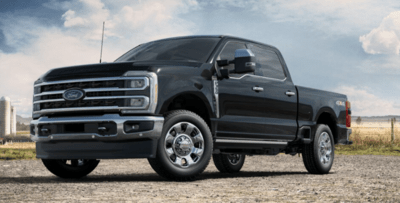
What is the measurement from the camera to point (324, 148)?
10.0m

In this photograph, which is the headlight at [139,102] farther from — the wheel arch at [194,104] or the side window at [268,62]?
the side window at [268,62]

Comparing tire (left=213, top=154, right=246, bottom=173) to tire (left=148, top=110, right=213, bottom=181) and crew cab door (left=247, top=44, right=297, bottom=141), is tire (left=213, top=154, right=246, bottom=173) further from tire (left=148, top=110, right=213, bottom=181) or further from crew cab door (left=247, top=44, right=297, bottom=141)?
tire (left=148, top=110, right=213, bottom=181)

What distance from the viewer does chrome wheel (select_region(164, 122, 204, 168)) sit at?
22.2ft

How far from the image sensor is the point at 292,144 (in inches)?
371

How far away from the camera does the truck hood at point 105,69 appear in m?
6.67

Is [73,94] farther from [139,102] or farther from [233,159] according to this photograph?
[233,159]

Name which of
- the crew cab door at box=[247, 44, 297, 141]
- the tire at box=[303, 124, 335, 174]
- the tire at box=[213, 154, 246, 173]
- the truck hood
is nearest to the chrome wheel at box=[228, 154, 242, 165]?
the tire at box=[213, 154, 246, 173]

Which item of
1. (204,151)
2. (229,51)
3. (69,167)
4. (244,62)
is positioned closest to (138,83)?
(204,151)

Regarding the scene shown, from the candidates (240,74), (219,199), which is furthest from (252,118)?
(219,199)

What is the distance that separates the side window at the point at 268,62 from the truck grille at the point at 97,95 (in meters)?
2.84

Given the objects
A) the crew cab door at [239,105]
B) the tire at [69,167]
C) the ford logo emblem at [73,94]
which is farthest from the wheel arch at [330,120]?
the ford logo emblem at [73,94]

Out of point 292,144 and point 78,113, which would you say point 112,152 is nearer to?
point 78,113

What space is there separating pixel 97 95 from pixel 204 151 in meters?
1.60

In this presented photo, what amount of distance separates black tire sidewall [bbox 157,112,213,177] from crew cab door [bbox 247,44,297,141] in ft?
5.40
